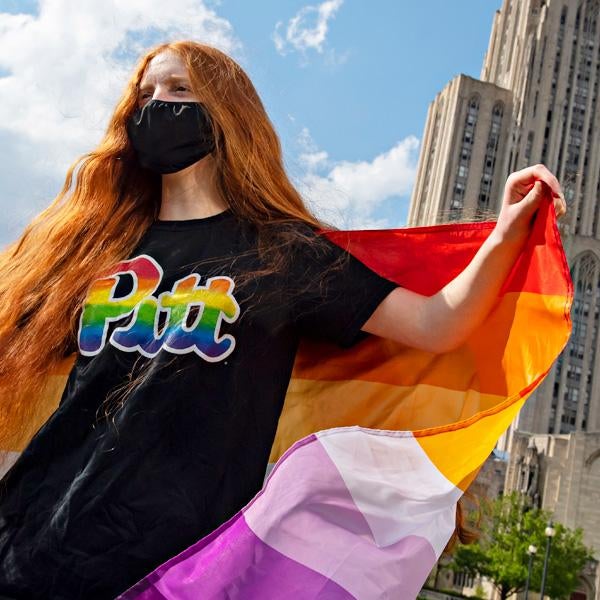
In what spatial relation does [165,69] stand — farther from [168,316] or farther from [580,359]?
[580,359]

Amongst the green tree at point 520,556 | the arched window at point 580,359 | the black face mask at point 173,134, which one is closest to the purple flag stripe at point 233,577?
the black face mask at point 173,134

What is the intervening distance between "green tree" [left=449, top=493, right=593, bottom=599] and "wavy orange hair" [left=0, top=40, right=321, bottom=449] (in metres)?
43.2

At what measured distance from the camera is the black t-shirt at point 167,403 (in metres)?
2.28

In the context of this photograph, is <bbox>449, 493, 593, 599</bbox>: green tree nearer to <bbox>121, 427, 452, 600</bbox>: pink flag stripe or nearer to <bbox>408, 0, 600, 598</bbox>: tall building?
<bbox>408, 0, 600, 598</bbox>: tall building

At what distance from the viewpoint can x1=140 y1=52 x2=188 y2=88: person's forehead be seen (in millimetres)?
3029

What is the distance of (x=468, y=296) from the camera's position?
271 centimetres

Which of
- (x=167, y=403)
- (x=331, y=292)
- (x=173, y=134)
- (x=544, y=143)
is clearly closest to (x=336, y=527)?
(x=167, y=403)

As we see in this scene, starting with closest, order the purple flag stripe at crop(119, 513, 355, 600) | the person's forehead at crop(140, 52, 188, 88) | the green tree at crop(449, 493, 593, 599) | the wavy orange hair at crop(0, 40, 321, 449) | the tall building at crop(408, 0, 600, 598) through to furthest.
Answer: the purple flag stripe at crop(119, 513, 355, 600), the wavy orange hair at crop(0, 40, 321, 449), the person's forehead at crop(140, 52, 188, 88), the green tree at crop(449, 493, 593, 599), the tall building at crop(408, 0, 600, 598)

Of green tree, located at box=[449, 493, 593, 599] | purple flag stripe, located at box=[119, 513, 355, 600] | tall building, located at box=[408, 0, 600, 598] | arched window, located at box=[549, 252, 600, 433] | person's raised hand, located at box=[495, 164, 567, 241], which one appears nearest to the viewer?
purple flag stripe, located at box=[119, 513, 355, 600]

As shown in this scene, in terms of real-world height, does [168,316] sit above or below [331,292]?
below

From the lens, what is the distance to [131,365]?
2551 mm

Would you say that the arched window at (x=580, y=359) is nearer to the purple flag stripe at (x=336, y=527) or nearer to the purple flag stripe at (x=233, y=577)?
the purple flag stripe at (x=336, y=527)

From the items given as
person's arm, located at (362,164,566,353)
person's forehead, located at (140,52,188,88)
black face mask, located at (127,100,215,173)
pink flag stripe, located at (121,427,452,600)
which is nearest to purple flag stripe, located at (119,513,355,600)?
pink flag stripe, located at (121,427,452,600)

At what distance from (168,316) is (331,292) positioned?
51cm
